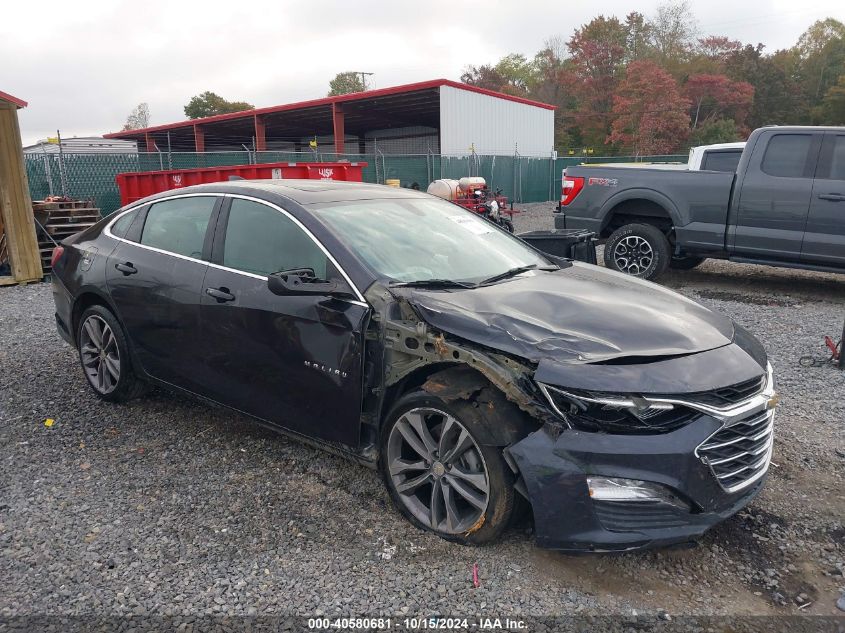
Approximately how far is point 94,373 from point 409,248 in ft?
8.84

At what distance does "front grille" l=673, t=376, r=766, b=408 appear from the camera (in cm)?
253

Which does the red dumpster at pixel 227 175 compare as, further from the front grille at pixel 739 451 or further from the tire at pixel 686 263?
the front grille at pixel 739 451

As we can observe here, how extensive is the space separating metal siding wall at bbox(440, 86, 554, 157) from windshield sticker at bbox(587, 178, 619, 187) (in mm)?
17190

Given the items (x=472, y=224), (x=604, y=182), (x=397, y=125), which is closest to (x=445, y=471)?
(x=472, y=224)

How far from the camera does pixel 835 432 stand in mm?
4074

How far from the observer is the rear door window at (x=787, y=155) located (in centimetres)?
761

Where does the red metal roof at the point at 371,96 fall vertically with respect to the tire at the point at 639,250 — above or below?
above

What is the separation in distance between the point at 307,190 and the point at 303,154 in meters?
17.4

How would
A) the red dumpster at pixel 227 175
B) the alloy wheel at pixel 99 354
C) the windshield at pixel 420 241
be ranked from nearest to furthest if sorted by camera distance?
1. the windshield at pixel 420 241
2. the alloy wheel at pixel 99 354
3. the red dumpster at pixel 227 175

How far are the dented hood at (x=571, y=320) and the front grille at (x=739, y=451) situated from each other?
0.36 metres

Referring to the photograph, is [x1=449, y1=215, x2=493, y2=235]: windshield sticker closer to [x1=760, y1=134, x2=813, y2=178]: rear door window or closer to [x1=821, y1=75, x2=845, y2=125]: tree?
[x1=760, y1=134, x2=813, y2=178]: rear door window

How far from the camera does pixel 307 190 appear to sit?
3.79 meters

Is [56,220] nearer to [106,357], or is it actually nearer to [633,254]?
[106,357]

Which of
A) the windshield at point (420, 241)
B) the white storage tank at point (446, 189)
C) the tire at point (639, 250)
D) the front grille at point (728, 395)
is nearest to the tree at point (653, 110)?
the white storage tank at point (446, 189)
